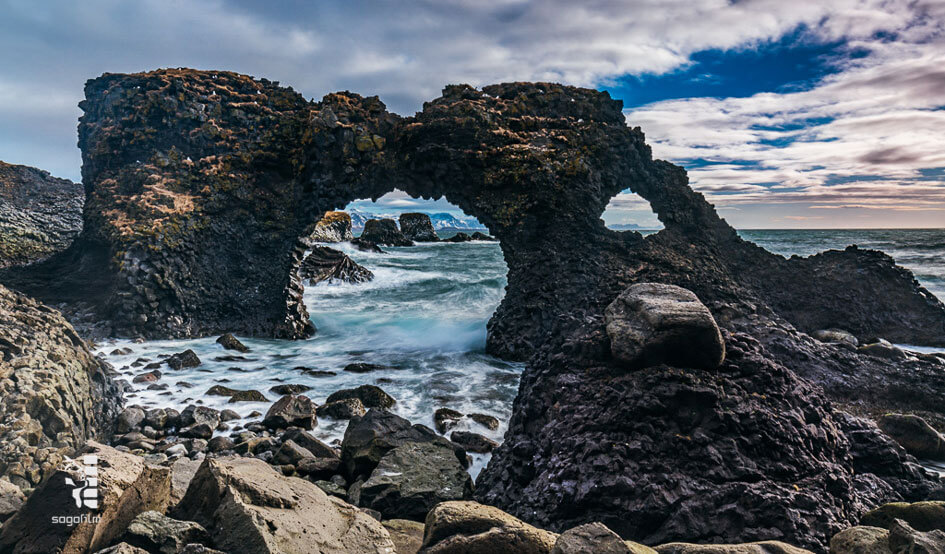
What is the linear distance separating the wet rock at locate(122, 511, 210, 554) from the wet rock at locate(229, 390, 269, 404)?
258 inches

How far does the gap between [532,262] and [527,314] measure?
1696 millimetres

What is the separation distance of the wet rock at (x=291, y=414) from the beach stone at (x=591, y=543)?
6.14 metres

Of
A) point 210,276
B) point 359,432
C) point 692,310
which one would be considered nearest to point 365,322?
point 210,276

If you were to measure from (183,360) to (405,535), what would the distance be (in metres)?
9.22

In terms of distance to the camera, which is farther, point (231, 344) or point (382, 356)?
point (382, 356)

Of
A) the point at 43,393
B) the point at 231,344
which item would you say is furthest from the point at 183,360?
the point at 43,393

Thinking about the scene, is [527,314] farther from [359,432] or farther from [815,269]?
[815,269]

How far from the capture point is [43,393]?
16.7 feet

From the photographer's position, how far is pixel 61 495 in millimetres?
2693

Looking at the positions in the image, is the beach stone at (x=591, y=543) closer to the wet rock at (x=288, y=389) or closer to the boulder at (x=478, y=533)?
the boulder at (x=478, y=533)

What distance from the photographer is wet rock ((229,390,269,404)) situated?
8637 mm

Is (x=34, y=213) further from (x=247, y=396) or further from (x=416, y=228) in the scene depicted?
(x=416, y=228)

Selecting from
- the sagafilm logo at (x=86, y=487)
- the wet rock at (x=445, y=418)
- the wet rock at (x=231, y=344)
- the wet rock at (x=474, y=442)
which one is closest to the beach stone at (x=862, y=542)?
the wet rock at (x=474, y=442)

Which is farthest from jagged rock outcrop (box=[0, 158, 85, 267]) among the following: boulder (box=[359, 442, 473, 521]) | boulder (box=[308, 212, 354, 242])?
boulder (box=[359, 442, 473, 521])
